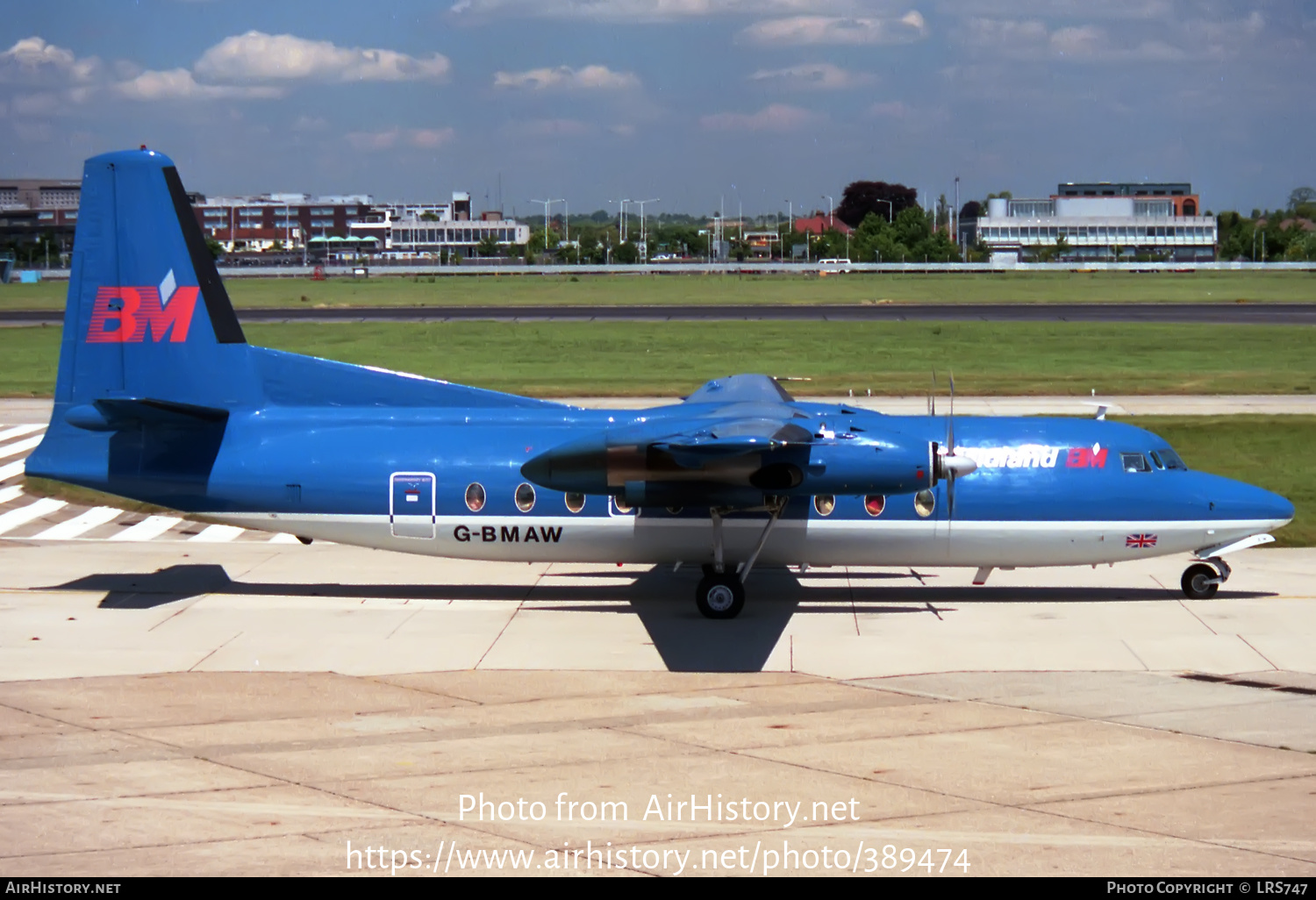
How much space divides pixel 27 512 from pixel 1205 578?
25212 mm

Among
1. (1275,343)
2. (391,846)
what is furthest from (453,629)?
(1275,343)

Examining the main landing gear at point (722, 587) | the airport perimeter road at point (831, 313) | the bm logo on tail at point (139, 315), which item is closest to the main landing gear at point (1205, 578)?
the main landing gear at point (722, 587)

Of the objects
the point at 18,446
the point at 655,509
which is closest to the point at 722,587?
the point at 655,509

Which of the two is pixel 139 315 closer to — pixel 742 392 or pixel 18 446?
pixel 742 392

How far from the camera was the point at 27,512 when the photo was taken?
31.5 metres

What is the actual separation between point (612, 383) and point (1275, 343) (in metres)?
34.7

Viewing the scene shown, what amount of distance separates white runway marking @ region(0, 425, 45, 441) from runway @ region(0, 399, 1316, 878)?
47.0 feet

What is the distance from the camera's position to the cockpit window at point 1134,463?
23.1m

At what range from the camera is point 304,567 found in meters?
26.5

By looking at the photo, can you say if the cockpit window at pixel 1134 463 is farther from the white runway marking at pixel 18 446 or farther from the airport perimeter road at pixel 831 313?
the airport perimeter road at pixel 831 313

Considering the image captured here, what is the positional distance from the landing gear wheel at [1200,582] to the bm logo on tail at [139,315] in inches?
691

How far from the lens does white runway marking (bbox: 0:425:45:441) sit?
4019cm

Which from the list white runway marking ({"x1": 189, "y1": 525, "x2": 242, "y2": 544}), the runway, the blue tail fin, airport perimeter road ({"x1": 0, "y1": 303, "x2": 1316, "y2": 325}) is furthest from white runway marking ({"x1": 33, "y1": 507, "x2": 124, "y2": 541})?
airport perimeter road ({"x1": 0, "y1": 303, "x2": 1316, "y2": 325})

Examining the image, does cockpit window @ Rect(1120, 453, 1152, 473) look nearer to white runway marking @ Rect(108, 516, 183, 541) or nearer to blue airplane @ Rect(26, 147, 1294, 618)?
blue airplane @ Rect(26, 147, 1294, 618)
